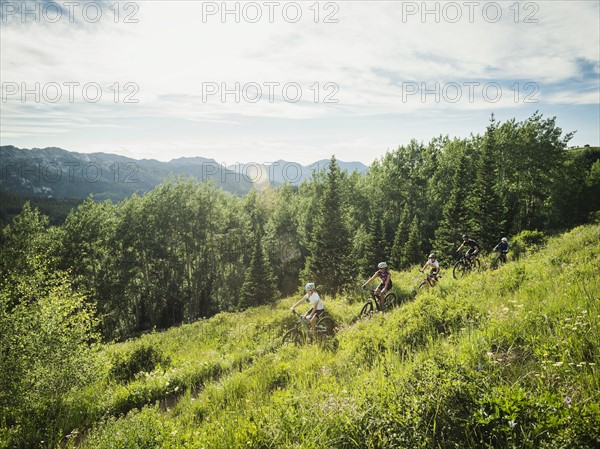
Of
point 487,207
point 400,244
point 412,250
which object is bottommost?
point 412,250

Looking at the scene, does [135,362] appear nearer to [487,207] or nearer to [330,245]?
[330,245]

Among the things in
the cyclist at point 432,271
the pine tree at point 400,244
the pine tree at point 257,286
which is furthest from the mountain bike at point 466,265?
the pine tree at point 257,286

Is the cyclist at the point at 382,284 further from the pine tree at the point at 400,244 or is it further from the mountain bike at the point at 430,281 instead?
the pine tree at the point at 400,244

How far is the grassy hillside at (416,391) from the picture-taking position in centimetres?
360

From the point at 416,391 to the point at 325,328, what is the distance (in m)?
7.89

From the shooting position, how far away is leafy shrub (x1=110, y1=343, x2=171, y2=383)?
1199cm

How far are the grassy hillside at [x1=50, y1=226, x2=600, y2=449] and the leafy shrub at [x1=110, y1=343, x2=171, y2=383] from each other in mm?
1405

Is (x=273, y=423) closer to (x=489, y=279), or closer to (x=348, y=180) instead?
(x=489, y=279)

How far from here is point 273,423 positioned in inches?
193

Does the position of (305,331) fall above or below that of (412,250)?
above

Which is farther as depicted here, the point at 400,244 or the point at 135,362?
the point at 400,244

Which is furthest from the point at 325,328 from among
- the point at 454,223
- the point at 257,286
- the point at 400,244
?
the point at 400,244

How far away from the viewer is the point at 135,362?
12.7 metres

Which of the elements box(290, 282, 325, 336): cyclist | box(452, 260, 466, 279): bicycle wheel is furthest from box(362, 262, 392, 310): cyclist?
box(452, 260, 466, 279): bicycle wheel
